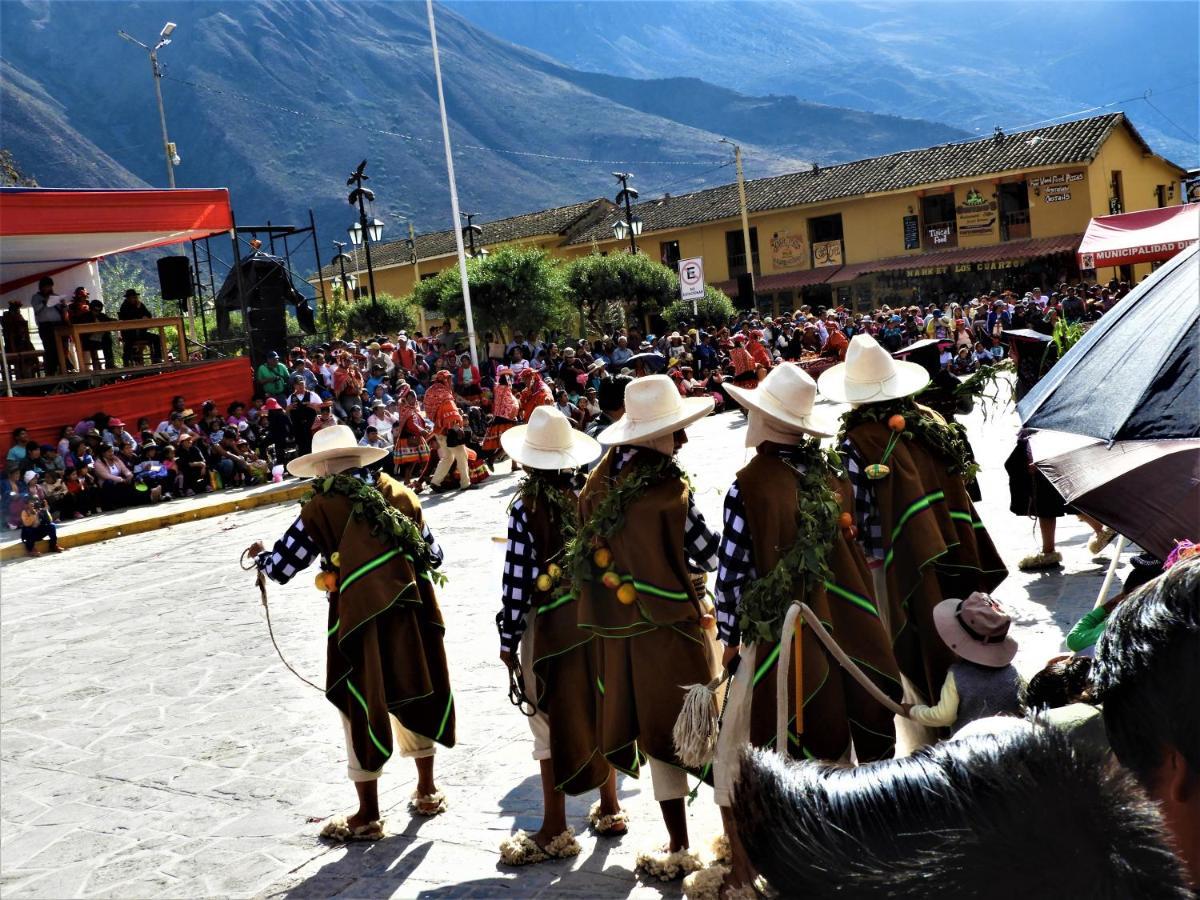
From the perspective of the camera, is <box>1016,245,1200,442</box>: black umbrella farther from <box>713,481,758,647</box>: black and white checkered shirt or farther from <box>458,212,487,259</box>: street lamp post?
<box>458,212,487,259</box>: street lamp post

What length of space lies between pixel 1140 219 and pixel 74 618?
46.6ft

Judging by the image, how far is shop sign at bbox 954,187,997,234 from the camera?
46094mm

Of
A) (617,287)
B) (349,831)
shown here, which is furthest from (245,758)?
(617,287)

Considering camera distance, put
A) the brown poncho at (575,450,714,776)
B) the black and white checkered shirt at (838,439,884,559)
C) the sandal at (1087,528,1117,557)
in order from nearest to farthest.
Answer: the brown poncho at (575,450,714,776) → the black and white checkered shirt at (838,439,884,559) → the sandal at (1087,528,1117,557)

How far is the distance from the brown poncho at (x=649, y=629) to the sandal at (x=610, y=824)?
607mm

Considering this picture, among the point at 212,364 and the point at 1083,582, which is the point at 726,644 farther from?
the point at 212,364

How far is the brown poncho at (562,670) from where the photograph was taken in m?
5.27

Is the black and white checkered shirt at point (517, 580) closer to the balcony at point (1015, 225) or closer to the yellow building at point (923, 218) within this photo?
the yellow building at point (923, 218)

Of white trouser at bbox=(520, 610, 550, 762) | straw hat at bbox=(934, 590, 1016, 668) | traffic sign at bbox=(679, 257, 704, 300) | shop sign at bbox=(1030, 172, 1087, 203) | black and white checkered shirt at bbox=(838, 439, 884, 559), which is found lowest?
white trouser at bbox=(520, 610, 550, 762)

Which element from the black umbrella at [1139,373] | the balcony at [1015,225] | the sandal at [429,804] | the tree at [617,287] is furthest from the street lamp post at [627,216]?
the black umbrella at [1139,373]

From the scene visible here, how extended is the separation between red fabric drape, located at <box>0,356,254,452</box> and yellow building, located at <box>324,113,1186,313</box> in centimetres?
3126

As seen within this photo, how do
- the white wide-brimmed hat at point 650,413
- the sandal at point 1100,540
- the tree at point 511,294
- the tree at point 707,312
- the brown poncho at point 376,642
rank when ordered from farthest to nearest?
Answer: 1. the tree at point 707,312
2. the tree at point 511,294
3. the sandal at point 1100,540
4. the brown poncho at point 376,642
5. the white wide-brimmed hat at point 650,413

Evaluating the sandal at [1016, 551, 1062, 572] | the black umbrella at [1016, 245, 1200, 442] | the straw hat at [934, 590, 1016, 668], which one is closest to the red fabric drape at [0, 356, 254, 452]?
the sandal at [1016, 551, 1062, 572]

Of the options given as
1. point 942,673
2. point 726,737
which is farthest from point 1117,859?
point 942,673
